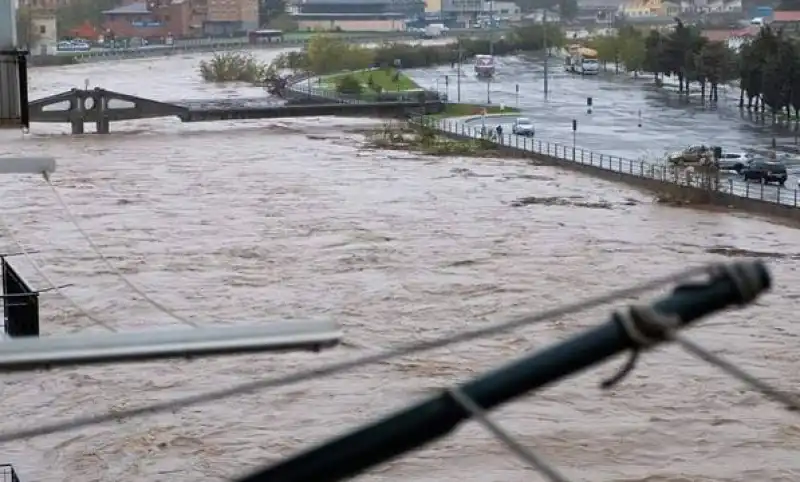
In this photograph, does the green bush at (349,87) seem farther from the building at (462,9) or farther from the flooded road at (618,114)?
the building at (462,9)

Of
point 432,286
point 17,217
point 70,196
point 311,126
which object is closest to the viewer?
point 432,286

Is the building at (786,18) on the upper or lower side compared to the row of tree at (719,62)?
upper

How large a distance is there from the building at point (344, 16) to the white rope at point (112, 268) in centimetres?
3161

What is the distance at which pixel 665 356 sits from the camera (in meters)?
5.29

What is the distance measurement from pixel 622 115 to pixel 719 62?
3254 millimetres

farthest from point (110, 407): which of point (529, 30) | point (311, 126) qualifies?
point (529, 30)

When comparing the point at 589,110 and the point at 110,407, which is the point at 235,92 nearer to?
the point at 589,110

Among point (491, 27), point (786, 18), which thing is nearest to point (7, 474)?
point (786, 18)

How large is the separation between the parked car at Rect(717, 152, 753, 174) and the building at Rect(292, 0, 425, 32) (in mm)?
30350

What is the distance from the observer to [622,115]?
56.6 ft

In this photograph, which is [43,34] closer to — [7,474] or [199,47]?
[199,47]

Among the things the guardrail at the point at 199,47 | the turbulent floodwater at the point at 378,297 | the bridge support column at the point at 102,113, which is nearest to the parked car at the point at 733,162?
the turbulent floodwater at the point at 378,297

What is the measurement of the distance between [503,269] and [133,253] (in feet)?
6.82

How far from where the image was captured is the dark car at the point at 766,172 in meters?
10.8
